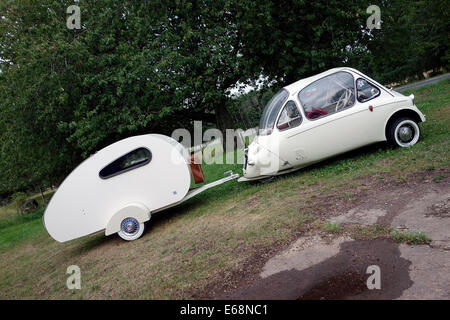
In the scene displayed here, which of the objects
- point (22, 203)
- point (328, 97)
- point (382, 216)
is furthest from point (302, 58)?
point (22, 203)

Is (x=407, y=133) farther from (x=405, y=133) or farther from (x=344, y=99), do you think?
(x=344, y=99)

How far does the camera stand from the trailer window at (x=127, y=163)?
22.2 ft

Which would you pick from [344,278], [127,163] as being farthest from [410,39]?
[344,278]

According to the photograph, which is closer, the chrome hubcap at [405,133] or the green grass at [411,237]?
the green grass at [411,237]

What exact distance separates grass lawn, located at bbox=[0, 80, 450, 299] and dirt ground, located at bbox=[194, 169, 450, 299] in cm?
27

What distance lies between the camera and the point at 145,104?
13.3 meters

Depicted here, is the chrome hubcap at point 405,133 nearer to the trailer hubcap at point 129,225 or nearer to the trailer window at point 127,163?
the trailer window at point 127,163

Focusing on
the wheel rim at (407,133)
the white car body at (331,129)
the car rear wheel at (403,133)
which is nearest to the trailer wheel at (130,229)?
the white car body at (331,129)

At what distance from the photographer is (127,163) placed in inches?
273

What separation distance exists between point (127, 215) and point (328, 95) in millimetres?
5318

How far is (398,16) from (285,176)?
2368 centimetres

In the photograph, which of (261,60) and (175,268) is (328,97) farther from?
(261,60)

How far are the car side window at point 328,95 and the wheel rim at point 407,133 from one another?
4.07 feet
